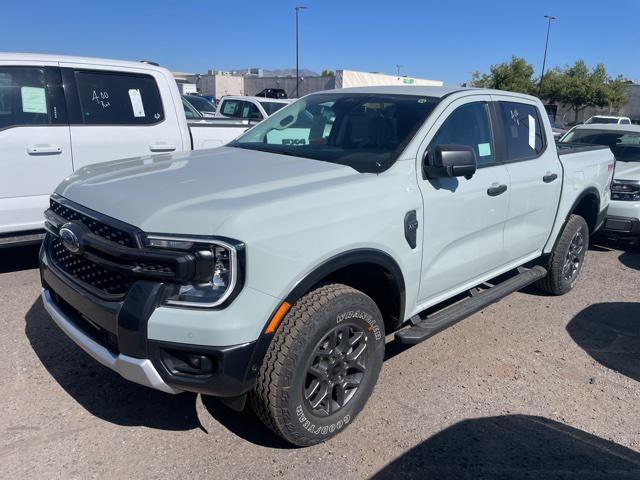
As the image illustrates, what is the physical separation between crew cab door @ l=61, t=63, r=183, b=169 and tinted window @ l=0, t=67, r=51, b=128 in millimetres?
225

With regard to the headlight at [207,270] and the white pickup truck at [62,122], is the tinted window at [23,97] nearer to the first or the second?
the white pickup truck at [62,122]

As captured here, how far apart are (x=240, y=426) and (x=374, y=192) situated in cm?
A: 152

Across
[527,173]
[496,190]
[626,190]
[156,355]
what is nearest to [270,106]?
[626,190]

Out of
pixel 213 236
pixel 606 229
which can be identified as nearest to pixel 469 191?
pixel 213 236

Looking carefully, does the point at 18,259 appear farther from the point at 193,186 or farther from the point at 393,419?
the point at 393,419

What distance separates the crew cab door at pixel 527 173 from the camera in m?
4.13

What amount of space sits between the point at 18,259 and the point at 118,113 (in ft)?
6.25

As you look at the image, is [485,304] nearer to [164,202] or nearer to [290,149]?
[290,149]

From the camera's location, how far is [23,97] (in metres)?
4.86

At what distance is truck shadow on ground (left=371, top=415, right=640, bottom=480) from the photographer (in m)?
2.76

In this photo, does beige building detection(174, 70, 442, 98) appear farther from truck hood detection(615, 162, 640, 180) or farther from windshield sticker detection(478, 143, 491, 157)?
windshield sticker detection(478, 143, 491, 157)

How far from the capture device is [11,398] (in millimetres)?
3189

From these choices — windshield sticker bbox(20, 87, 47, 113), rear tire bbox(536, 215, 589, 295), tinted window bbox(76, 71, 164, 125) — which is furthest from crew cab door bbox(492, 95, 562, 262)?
windshield sticker bbox(20, 87, 47, 113)

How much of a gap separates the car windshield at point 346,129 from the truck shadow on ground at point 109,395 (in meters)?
1.76
